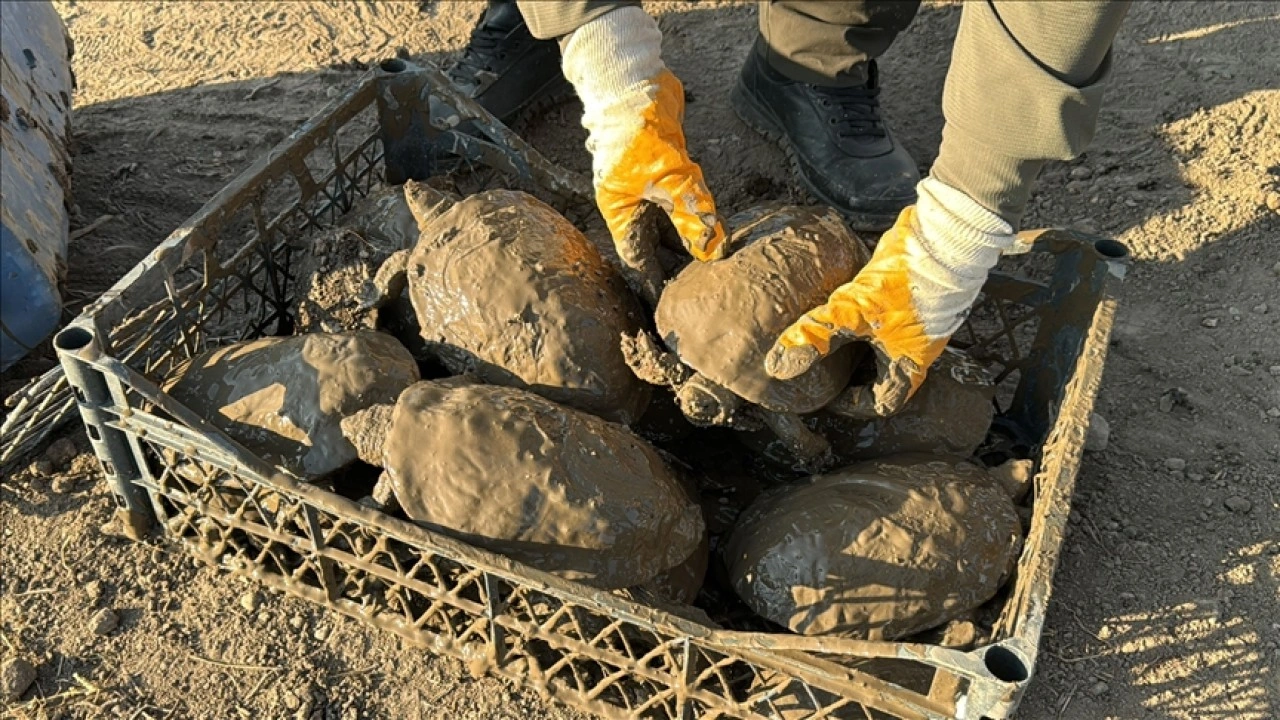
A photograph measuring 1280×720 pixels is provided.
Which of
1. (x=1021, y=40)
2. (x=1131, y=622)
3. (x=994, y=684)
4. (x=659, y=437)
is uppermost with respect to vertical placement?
(x=1021, y=40)

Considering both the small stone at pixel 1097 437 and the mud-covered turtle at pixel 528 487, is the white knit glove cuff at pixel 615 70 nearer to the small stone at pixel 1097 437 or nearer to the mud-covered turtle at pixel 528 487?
the mud-covered turtle at pixel 528 487

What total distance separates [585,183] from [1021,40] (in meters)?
1.31

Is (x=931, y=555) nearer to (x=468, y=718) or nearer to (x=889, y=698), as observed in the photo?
(x=889, y=698)

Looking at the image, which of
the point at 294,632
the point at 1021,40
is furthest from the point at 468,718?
the point at 1021,40

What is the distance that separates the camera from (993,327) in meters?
2.94

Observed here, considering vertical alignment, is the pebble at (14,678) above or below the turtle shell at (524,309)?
below

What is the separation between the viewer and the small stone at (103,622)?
7.65 feet

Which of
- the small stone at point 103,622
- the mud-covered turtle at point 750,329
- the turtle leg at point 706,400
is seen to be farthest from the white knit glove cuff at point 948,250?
the small stone at point 103,622

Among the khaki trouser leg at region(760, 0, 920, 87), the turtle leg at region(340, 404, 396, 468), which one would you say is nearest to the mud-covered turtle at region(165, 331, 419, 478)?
the turtle leg at region(340, 404, 396, 468)

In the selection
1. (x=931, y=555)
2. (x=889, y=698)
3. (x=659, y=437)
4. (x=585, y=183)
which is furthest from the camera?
(x=585, y=183)

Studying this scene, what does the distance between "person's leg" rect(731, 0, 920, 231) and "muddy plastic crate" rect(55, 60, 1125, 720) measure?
2.16ft

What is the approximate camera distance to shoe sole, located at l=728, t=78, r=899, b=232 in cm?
323

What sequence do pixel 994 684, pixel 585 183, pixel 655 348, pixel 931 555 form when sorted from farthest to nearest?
1. pixel 585 183
2. pixel 655 348
3. pixel 931 555
4. pixel 994 684

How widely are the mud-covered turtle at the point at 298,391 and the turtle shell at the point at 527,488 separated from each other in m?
0.24
